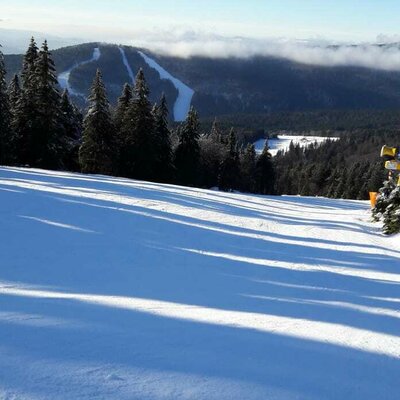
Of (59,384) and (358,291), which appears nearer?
(59,384)

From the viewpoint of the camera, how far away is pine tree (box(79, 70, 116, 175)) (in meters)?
32.8

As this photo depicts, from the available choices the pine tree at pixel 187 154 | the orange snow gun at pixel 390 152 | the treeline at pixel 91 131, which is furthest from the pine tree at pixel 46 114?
the orange snow gun at pixel 390 152

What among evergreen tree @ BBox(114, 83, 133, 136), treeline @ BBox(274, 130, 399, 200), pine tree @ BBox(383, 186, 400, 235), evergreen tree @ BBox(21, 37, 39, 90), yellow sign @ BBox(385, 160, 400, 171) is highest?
evergreen tree @ BBox(21, 37, 39, 90)

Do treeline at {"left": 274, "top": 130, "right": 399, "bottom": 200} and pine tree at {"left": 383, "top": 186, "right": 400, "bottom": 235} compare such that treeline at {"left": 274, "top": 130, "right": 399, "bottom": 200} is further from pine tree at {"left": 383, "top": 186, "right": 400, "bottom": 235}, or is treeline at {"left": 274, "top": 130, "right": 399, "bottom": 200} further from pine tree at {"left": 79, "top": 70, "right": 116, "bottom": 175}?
pine tree at {"left": 383, "top": 186, "right": 400, "bottom": 235}

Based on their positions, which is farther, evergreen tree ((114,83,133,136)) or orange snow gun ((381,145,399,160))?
evergreen tree ((114,83,133,136))

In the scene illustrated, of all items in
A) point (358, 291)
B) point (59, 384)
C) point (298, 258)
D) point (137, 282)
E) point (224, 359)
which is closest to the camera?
point (59, 384)

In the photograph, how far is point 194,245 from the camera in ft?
30.0

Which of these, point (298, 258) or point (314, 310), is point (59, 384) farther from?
point (298, 258)

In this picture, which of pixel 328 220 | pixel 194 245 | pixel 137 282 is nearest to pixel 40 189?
pixel 194 245

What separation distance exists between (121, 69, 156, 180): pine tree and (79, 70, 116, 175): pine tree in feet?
5.68

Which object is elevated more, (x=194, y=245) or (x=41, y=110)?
(x=41, y=110)

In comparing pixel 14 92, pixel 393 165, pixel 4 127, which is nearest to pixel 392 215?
pixel 393 165

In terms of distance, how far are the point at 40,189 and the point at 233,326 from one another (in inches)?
371

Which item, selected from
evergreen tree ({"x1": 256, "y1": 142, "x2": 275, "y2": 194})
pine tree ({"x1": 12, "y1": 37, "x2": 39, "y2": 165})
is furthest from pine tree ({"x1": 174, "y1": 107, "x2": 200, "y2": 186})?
evergreen tree ({"x1": 256, "y1": 142, "x2": 275, "y2": 194})
